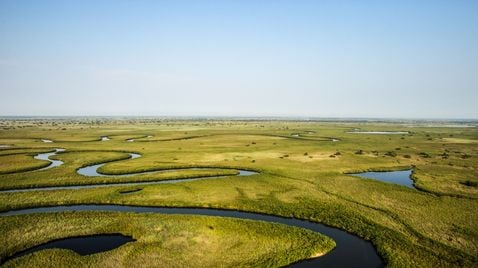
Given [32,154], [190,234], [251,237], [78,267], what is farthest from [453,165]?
[32,154]

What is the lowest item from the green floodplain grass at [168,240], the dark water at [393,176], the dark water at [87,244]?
the dark water at [87,244]

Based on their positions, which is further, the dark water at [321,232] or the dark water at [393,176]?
the dark water at [393,176]

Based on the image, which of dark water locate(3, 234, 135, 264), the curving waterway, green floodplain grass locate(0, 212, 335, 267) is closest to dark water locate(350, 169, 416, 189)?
the curving waterway

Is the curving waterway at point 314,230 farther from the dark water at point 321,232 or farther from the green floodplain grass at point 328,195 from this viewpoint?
the green floodplain grass at point 328,195

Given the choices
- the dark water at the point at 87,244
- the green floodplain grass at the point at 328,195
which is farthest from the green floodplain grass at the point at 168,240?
the green floodplain grass at the point at 328,195

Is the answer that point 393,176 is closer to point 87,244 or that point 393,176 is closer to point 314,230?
point 314,230

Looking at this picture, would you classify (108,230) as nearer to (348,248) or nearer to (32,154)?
(348,248)

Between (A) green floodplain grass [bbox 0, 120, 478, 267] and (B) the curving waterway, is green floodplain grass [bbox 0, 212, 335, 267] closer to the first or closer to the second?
(A) green floodplain grass [bbox 0, 120, 478, 267]
